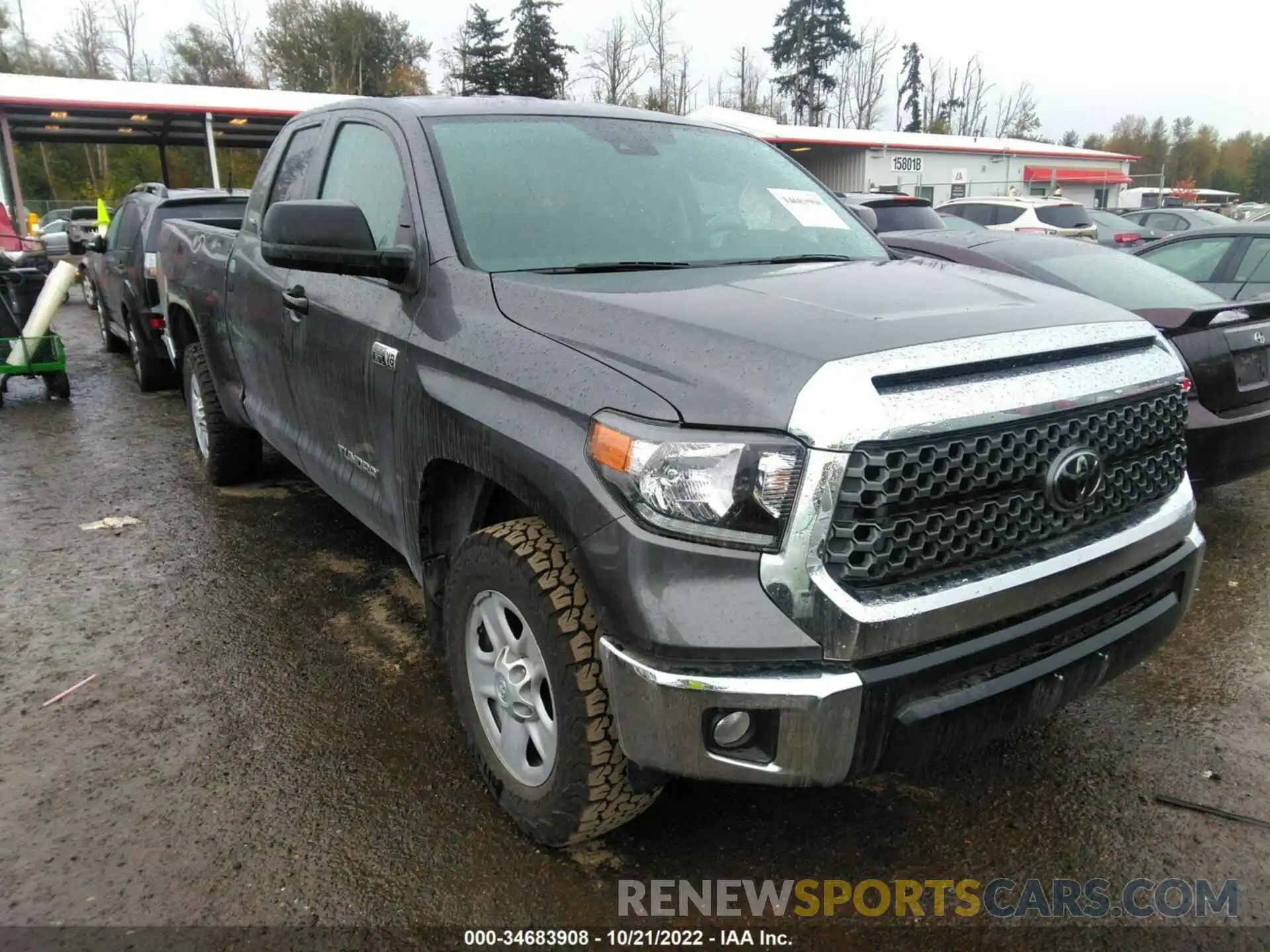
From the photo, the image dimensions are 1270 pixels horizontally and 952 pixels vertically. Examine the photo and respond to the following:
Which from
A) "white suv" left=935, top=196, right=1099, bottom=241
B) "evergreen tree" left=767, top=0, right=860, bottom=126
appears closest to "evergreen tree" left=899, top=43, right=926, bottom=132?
"evergreen tree" left=767, top=0, right=860, bottom=126

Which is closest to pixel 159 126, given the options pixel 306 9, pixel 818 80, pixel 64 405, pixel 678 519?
pixel 64 405

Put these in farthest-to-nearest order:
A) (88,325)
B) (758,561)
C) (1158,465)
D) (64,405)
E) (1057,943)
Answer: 1. (88,325)
2. (64,405)
3. (1158,465)
4. (1057,943)
5. (758,561)

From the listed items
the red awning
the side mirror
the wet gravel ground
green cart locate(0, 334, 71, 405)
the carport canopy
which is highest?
the carport canopy

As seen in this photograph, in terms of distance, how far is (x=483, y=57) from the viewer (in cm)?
5175

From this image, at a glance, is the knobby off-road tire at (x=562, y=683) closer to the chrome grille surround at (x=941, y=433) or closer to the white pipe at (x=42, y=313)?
the chrome grille surround at (x=941, y=433)

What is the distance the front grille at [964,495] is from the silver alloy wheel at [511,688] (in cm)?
82

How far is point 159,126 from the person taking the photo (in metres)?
24.7

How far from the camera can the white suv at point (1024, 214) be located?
18.0 metres

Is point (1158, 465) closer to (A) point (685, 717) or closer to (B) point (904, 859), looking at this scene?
(B) point (904, 859)

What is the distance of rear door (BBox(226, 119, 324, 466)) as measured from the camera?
12.4 ft

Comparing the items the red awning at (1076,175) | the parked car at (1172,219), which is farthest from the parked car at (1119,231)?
the red awning at (1076,175)

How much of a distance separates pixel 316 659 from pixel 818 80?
2756 inches

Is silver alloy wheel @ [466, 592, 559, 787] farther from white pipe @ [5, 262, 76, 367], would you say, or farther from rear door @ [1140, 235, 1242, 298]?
white pipe @ [5, 262, 76, 367]

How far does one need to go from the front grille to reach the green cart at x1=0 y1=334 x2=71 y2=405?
8.17m
